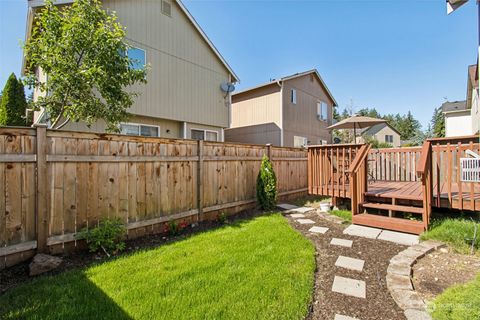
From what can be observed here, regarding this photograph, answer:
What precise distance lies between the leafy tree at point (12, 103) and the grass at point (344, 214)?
13.9 meters

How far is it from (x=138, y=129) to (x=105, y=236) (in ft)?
18.7

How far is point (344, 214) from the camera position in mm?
5379

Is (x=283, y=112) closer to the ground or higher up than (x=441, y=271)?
higher up

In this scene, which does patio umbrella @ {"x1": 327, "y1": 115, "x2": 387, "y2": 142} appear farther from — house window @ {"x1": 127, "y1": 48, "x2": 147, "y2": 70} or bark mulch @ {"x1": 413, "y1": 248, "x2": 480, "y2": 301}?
house window @ {"x1": 127, "y1": 48, "x2": 147, "y2": 70}

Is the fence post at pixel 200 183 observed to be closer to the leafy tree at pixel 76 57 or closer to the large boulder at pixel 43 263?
the large boulder at pixel 43 263

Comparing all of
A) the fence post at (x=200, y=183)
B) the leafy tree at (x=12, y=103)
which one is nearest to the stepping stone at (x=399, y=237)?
the fence post at (x=200, y=183)

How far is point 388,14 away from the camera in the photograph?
822 cm

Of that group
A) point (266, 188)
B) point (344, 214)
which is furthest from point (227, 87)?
point (344, 214)

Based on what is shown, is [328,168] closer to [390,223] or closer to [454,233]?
[390,223]

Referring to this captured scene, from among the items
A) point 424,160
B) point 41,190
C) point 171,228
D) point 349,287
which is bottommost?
point 349,287

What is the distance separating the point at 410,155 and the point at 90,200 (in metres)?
8.82

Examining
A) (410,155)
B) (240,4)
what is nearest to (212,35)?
(240,4)

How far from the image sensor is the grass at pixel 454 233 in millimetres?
3420

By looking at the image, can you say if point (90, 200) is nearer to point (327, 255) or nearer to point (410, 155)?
point (327, 255)
